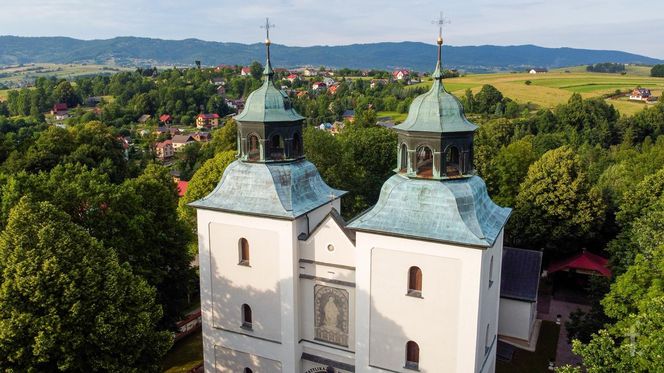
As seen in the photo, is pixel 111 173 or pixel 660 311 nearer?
pixel 660 311

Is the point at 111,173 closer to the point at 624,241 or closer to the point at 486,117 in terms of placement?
the point at 624,241

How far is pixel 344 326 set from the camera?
65.8 ft

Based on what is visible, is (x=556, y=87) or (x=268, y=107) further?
(x=556, y=87)

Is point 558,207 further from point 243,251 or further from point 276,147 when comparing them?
point 243,251

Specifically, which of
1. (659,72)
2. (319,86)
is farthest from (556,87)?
(319,86)

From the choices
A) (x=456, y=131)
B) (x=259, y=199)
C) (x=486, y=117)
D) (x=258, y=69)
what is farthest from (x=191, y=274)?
(x=258, y=69)

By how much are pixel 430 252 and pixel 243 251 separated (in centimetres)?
749

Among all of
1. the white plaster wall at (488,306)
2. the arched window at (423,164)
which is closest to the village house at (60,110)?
the arched window at (423,164)

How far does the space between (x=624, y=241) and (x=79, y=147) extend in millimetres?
39338

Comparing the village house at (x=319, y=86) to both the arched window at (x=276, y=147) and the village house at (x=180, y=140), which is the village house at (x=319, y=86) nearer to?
the village house at (x=180, y=140)

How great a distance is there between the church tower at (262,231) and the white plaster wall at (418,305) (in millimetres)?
2847

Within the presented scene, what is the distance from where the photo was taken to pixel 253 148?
68.6ft

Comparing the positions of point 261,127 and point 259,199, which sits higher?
point 261,127

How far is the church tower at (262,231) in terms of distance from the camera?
19.9 m
